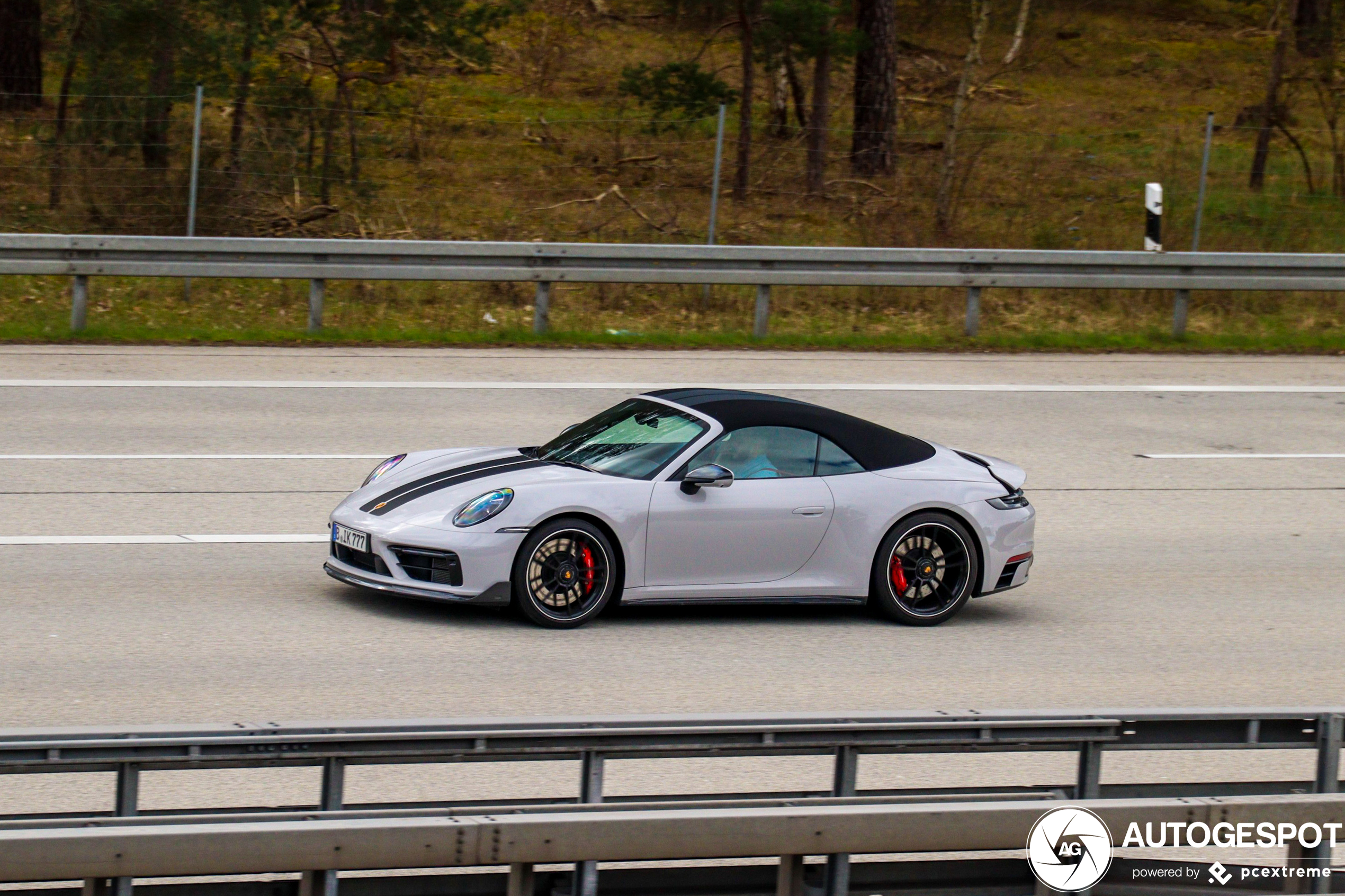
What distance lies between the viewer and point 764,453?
859cm

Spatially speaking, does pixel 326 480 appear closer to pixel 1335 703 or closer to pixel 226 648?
pixel 226 648

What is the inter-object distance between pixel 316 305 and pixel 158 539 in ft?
24.7

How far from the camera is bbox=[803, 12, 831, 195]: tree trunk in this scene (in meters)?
21.7

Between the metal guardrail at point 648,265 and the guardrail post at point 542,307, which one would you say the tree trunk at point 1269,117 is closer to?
the metal guardrail at point 648,265

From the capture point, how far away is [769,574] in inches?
332

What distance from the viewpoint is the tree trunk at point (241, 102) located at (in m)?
19.3

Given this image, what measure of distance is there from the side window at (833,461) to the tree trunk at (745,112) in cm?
1259

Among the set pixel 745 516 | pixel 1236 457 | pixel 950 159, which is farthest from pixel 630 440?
pixel 950 159

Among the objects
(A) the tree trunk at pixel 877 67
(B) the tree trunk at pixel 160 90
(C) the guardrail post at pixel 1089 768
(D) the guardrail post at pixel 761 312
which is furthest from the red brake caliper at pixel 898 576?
(A) the tree trunk at pixel 877 67

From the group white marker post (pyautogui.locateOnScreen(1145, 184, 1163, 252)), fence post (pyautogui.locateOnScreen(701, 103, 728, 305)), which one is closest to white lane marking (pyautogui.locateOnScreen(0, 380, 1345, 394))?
white marker post (pyautogui.locateOnScreen(1145, 184, 1163, 252))

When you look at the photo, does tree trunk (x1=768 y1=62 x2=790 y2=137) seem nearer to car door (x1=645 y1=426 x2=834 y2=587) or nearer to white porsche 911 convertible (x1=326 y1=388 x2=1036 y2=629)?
white porsche 911 convertible (x1=326 y1=388 x2=1036 y2=629)

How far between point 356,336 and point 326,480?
18.9ft

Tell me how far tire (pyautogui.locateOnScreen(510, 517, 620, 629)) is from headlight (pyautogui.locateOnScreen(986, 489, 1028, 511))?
7.54 ft

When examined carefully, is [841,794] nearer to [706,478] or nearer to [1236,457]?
[706,478]
